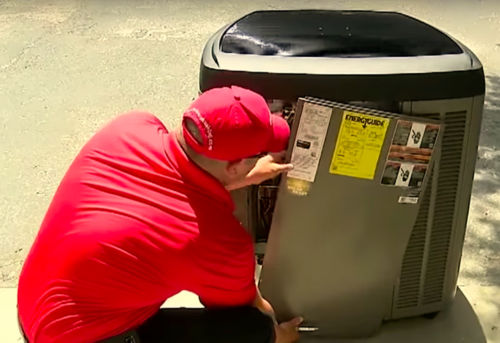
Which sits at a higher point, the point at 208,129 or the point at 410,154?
the point at 208,129

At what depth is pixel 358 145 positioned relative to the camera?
1.81 m

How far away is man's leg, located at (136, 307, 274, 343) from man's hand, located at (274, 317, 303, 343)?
21 cm

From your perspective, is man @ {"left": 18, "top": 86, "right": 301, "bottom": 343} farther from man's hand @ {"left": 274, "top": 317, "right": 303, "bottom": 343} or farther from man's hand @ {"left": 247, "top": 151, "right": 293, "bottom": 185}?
man's hand @ {"left": 274, "top": 317, "right": 303, "bottom": 343}

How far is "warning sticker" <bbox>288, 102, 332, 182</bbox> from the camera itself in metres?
1.77

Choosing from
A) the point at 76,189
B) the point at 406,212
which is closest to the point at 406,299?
the point at 406,212

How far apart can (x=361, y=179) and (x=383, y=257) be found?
289mm

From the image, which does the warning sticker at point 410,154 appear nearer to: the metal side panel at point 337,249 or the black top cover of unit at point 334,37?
the metal side panel at point 337,249

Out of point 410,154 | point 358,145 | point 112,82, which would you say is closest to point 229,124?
point 358,145

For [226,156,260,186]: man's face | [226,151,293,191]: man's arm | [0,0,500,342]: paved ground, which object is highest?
[226,156,260,186]: man's face

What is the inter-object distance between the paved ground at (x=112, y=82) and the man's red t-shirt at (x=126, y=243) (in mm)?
834

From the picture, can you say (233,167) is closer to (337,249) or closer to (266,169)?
(266,169)

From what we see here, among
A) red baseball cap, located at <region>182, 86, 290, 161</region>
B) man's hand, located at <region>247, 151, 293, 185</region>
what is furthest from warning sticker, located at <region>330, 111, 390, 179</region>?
red baseball cap, located at <region>182, 86, 290, 161</region>

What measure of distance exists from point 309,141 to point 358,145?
0.12m

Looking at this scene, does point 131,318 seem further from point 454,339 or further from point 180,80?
point 180,80
